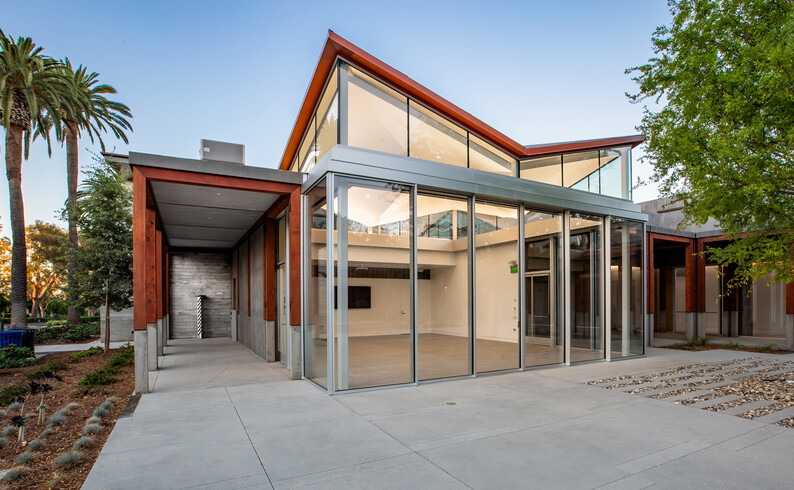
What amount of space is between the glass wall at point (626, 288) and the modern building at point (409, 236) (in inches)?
1.8

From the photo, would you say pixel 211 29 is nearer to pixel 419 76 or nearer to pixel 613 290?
pixel 419 76

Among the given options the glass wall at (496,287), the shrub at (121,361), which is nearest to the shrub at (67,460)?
the glass wall at (496,287)

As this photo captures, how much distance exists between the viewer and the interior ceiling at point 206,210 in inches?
353

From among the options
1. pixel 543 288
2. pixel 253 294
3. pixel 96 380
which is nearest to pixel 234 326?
pixel 253 294

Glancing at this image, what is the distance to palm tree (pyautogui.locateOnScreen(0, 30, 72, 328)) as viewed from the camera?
14446mm

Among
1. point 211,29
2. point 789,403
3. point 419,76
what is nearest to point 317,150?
point 419,76

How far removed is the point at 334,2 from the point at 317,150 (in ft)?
19.6

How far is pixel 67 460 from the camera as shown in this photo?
4.14 meters

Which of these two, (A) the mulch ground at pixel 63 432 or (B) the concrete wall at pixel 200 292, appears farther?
(B) the concrete wall at pixel 200 292

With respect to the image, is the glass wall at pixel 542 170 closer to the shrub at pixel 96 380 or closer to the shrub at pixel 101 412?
the shrub at pixel 101 412

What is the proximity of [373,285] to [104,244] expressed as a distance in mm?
9757

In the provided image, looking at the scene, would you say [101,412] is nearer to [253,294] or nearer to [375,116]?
[375,116]

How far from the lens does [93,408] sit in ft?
21.2

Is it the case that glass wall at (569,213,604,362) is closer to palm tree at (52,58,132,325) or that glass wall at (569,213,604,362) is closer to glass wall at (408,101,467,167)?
glass wall at (408,101,467,167)
